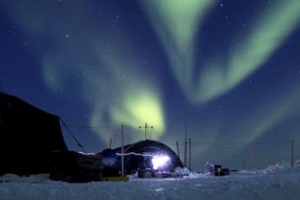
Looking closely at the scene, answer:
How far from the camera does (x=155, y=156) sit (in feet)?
151

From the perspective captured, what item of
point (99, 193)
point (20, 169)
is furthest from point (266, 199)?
point (20, 169)

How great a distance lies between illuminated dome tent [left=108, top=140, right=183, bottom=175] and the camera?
45.5m

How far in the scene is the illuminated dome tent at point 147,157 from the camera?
45.5 meters

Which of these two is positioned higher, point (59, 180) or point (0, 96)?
point (0, 96)

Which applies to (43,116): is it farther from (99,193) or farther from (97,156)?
(99,193)

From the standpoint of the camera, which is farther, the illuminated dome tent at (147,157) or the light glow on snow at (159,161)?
the illuminated dome tent at (147,157)

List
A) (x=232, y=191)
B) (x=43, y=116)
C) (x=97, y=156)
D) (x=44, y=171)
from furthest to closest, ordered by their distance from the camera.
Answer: (x=43, y=116)
(x=44, y=171)
(x=97, y=156)
(x=232, y=191)

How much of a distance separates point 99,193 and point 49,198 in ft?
4.41

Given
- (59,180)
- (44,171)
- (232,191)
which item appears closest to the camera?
(232,191)

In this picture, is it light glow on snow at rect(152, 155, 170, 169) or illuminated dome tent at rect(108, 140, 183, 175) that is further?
illuminated dome tent at rect(108, 140, 183, 175)

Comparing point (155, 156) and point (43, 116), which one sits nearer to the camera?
point (43, 116)

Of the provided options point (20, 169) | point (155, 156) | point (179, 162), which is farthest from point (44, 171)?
point (179, 162)

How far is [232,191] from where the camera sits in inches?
405

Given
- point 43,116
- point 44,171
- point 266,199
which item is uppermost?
point 43,116
